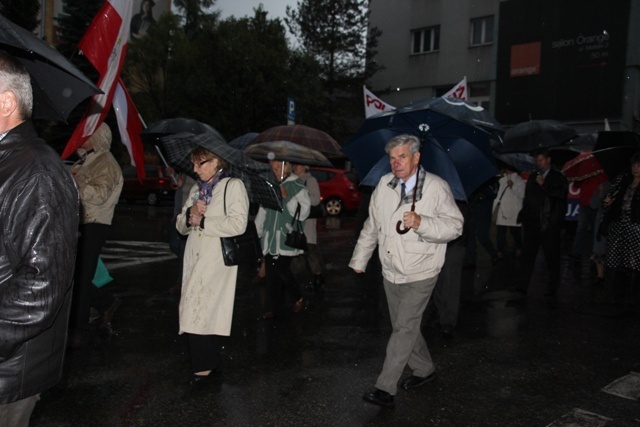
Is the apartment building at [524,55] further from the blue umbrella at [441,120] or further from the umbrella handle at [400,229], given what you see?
the umbrella handle at [400,229]

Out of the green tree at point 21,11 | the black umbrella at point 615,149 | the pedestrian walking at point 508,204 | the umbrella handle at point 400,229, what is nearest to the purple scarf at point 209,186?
the umbrella handle at point 400,229

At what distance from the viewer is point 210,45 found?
2772 centimetres

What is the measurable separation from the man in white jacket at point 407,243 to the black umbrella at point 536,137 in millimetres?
4486

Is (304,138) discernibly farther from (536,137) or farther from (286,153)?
(536,137)

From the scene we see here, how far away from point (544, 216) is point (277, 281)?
11.9 feet

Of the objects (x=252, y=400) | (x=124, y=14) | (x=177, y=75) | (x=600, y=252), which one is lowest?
(x=252, y=400)

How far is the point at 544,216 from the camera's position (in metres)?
7.92

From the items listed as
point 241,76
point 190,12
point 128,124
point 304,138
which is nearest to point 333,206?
point 241,76

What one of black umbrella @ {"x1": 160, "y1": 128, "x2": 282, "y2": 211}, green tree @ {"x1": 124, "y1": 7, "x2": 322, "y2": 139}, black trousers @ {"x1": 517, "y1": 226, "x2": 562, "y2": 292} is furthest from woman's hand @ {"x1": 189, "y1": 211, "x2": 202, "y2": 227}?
green tree @ {"x1": 124, "y1": 7, "x2": 322, "y2": 139}

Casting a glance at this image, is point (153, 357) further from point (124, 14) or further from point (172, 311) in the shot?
point (124, 14)

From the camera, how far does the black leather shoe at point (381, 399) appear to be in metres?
4.22

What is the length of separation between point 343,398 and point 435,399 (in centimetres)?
66

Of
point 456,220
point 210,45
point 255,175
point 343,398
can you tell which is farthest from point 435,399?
point 210,45

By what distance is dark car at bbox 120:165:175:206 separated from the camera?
2355 cm
